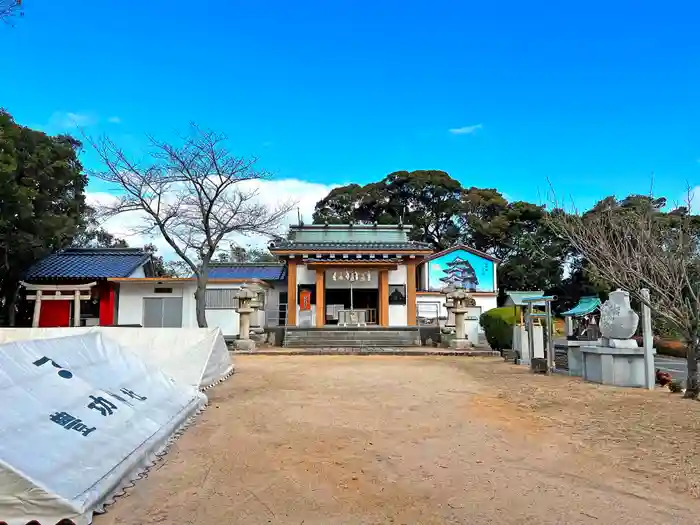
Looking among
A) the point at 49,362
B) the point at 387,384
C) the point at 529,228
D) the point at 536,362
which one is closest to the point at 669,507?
the point at 49,362

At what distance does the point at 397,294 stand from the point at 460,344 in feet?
17.9

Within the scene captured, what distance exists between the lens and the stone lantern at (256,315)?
1674 centimetres

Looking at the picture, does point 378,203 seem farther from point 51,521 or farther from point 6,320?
point 51,521

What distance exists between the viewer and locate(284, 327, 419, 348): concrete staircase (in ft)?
55.9

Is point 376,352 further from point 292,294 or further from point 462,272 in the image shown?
point 462,272

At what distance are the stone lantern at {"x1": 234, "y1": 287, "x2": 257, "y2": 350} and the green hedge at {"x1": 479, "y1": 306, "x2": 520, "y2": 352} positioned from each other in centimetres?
744

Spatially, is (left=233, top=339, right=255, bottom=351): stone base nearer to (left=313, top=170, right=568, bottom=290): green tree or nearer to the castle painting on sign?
the castle painting on sign

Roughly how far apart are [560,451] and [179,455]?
130 inches

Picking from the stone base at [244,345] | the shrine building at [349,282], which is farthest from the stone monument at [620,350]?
the shrine building at [349,282]

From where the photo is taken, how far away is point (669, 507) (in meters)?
3.09

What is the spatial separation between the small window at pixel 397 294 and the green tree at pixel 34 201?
41.4 ft

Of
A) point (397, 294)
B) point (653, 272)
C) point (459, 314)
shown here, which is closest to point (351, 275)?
point (397, 294)

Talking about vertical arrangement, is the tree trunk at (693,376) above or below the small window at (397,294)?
below

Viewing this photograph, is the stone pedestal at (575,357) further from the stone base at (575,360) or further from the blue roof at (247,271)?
the blue roof at (247,271)
